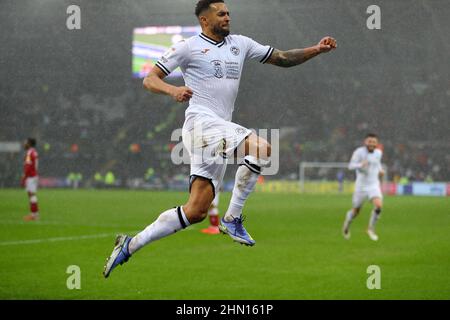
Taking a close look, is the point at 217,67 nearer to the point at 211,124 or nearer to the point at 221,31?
the point at 221,31

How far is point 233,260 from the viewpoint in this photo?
517 inches

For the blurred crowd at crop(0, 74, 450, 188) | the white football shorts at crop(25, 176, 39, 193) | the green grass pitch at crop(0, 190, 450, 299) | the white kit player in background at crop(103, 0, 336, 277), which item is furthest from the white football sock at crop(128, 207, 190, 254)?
the blurred crowd at crop(0, 74, 450, 188)

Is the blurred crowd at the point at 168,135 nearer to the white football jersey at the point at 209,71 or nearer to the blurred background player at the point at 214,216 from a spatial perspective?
the blurred background player at the point at 214,216

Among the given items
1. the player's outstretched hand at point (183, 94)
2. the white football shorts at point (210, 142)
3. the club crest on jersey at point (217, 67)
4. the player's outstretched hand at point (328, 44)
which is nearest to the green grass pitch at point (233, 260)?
the white football shorts at point (210, 142)

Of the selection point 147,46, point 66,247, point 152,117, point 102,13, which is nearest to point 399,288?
point 147,46

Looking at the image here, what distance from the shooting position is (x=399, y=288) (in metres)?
10.3

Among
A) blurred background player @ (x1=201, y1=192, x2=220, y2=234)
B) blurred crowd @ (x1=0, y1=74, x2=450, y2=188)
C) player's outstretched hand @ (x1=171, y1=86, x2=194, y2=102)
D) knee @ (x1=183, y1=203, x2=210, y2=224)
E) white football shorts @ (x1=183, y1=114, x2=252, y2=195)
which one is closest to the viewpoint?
player's outstretched hand @ (x1=171, y1=86, x2=194, y2=102)

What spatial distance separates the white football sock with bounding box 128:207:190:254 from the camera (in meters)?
6.51

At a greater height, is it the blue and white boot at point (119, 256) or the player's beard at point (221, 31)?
the player's beard at point (221, 31)

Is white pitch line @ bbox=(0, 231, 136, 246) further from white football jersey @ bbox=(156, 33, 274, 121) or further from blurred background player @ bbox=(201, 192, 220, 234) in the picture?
white football jersey @ bbox=(156, 33, 274, 121)

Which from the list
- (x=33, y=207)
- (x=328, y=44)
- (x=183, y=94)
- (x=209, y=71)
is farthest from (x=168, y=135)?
(x=183, y=94)

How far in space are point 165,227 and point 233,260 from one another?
6.74 m

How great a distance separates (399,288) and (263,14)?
4180 millimetres

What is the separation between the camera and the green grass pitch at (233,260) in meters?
9.92
